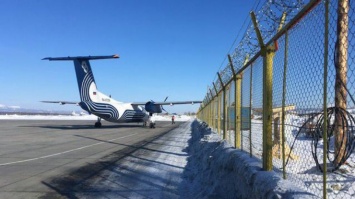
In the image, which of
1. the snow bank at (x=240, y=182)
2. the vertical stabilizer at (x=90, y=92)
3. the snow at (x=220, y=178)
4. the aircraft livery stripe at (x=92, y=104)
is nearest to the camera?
the snow bank at (x=240, y=182)

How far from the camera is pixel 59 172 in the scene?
1012cm

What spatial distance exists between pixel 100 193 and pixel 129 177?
1820 mm

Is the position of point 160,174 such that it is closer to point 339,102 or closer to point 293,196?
point 339,102

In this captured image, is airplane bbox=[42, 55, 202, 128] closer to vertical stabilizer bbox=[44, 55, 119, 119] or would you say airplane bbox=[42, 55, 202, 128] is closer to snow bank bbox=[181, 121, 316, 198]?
vertical stabilizer bbox=[44, 55, 119, 119]

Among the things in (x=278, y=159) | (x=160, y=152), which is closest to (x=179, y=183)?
(x=278, y=159)

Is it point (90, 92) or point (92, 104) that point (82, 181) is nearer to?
point (92, 104)

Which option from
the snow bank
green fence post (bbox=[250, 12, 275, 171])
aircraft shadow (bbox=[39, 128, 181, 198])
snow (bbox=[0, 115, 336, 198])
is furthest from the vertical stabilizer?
green fence post (bbox=[250, 12, 275, 171])

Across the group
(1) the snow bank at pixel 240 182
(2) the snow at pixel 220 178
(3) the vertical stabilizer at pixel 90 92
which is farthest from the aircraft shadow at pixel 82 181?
(3) the vertical stabilizer at pixel 90 92

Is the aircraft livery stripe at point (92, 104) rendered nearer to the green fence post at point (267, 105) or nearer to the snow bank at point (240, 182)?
the snow bank at point (240, 182)

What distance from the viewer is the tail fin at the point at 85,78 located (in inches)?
1398

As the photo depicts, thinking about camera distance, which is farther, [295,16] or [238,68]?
[238,68]

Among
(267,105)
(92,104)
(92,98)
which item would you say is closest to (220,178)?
(267,105)

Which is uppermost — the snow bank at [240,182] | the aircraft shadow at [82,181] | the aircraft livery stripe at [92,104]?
the aircraft livery stripe at [92,104]

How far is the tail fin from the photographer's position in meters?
35.5
